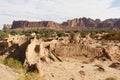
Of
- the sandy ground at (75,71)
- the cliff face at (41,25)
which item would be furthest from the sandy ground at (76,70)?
the cliff face at (41,25)

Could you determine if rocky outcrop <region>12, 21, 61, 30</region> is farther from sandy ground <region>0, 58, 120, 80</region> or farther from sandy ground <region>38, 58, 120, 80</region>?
sandy ground <region>38, 58, 120, 80</region>

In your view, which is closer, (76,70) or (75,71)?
(75,71)

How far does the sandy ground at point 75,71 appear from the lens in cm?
1856

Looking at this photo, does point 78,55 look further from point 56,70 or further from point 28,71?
point 28,71

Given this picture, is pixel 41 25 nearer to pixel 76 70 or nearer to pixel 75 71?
pixel 76 70

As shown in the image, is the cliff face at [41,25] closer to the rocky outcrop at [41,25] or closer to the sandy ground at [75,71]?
the rocky outcrop at [41,25]

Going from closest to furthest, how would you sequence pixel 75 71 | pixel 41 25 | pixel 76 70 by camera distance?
pixel 75 71 → pixel 76 70 → pixel 41 25

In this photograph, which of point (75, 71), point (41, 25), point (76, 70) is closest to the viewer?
point (75, 71)

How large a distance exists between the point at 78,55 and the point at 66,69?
4.11 metres

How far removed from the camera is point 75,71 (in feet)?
66.5

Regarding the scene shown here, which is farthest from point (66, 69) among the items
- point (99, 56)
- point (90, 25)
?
point (90, 25)

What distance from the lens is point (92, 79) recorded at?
753 inches

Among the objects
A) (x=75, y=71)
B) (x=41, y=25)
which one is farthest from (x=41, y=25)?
(x=75, y=71)

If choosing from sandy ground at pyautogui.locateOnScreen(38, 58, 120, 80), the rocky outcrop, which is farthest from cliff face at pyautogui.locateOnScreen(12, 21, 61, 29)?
sandy ground at pyautogui.locateOnScreen(38, 58, 120, 80)
